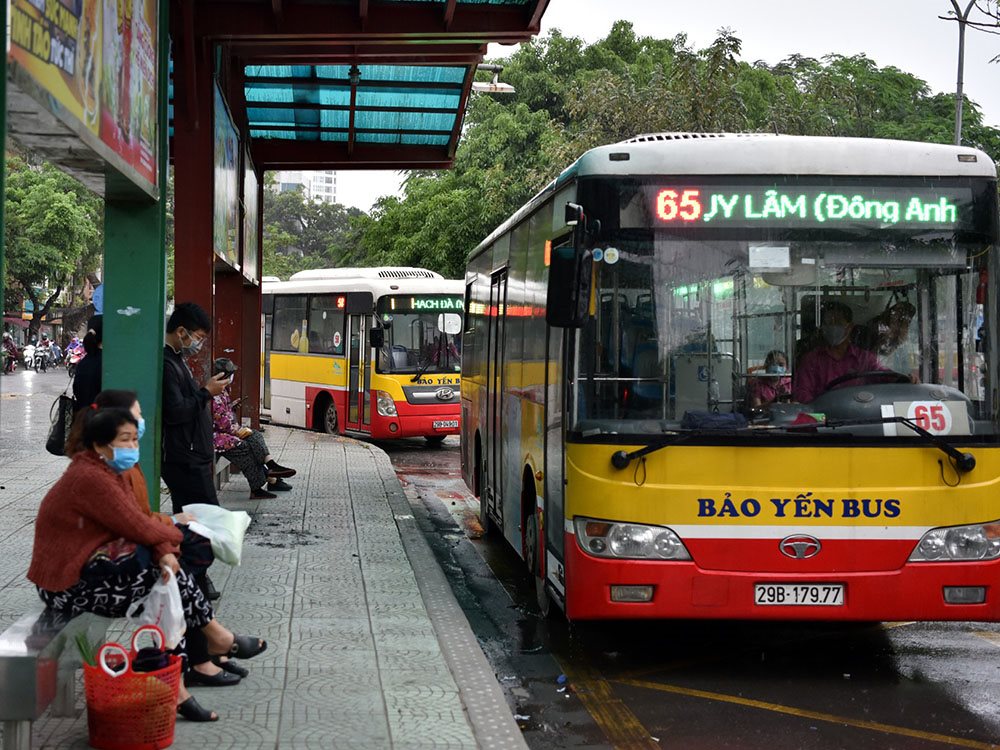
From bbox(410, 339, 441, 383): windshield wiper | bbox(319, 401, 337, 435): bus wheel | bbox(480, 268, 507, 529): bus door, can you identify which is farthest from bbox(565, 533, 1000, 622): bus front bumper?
bbox(319, 401, 337, 435): bus wheel

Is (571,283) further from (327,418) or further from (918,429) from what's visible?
(327,418)

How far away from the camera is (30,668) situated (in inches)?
184

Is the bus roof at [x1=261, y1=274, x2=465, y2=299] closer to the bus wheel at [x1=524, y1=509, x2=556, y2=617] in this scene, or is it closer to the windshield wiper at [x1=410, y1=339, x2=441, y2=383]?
the windshield wiper at [x1=410, y1=339, x2=441, y2=383]

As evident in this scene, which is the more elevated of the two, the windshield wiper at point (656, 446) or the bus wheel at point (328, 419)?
the windshield wiper at point (656, 446)

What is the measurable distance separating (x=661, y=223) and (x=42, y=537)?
11.6ft

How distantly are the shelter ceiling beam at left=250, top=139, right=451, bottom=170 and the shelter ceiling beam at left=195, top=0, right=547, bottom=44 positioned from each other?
6492mm

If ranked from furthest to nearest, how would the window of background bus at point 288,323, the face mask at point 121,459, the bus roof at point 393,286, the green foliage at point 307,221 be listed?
the green foliage at point 307,221
the window of background bus at point 288,323
the bus roof at point 393,286
the face mask at point 121,459

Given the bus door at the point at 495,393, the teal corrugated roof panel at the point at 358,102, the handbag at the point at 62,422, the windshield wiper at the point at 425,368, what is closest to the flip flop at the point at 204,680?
the handbag at the point at 62,422

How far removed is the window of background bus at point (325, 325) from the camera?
23.8 m

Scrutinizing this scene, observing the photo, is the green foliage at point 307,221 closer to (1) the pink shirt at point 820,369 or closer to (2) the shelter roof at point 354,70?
(2) the shelter roof at point 354,70

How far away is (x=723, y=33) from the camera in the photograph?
2333 cm

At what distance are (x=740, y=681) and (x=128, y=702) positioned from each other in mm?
3552

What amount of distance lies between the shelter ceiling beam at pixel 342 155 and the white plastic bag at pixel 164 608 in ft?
45.5

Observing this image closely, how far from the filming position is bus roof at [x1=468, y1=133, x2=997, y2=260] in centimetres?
698
